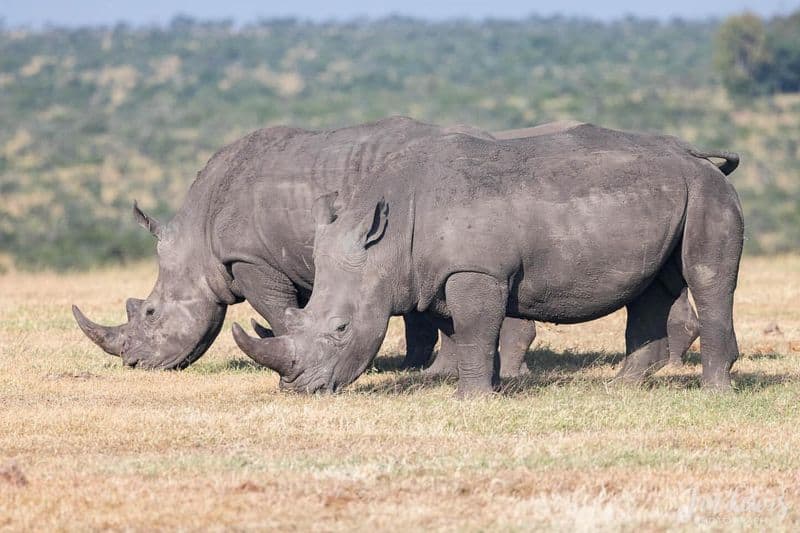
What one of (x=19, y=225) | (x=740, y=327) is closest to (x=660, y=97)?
(x=19, y=225)

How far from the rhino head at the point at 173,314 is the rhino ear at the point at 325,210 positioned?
1944 millimetres

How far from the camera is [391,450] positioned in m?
8.70

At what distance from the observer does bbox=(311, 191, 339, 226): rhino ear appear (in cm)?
1071

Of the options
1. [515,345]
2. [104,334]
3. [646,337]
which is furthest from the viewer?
[104,334]

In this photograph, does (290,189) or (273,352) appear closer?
(273,352)

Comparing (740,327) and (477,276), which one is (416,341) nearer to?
(477,276)

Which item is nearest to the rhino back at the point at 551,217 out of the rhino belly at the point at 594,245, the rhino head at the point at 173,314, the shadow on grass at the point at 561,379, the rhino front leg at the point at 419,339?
the rhino belly at the point at 594,245

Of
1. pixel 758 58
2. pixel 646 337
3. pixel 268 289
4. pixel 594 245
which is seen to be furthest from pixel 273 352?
pixel 758 58

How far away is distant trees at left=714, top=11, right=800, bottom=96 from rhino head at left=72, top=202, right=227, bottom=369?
4397 cm

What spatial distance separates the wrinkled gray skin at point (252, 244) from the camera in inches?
466

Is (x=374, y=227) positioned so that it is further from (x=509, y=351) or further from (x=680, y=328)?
(x=680, y=328)

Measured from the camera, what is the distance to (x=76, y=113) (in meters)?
52.0

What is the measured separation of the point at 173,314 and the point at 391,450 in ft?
14.4

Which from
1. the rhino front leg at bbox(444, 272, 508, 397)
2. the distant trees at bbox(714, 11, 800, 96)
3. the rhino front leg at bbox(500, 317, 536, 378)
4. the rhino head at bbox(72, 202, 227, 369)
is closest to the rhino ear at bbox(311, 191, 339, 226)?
the rhino front leg at bbox(444, 272, 508, 397)
